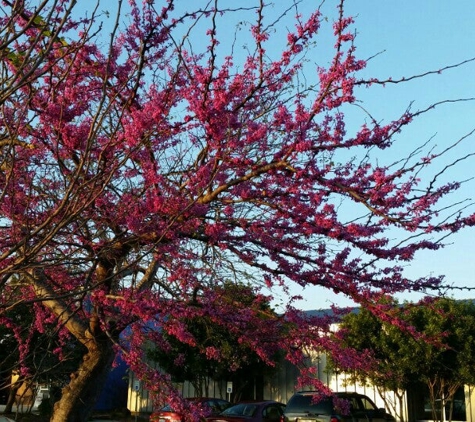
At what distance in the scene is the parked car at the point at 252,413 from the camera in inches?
623

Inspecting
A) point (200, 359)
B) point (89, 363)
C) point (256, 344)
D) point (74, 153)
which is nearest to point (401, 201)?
point (74, 153)

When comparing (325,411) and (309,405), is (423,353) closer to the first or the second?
(309,405)

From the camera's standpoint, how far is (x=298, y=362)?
8984 millimetres

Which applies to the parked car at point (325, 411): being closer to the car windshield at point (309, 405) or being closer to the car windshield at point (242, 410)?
the car windshield at point (309, 405)

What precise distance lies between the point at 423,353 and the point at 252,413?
6786mm

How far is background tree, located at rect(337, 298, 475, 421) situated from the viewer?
65.3 feet

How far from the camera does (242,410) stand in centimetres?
1669

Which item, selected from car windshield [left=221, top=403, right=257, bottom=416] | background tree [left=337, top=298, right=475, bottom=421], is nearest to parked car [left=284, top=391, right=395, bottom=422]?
car windshield [left=221, top=403, right=257, bottom=416]

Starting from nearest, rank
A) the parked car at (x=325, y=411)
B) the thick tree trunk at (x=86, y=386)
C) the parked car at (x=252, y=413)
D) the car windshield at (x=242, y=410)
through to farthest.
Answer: the thick tree trunk at (x=86, y=386)
the parked car at (x=325, y=411)
the parked car at (x=252, y=413)
the car windshield at (x=242, y=410)

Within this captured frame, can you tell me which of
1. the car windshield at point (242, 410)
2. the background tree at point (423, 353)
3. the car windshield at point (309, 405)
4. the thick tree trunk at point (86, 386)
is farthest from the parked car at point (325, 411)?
the thick tree trunk at point (86, 386)

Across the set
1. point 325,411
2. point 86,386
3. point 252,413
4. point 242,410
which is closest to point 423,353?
point 252,413

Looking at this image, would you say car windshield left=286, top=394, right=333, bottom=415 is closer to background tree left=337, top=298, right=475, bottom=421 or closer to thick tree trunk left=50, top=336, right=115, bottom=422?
background tree left=337, top=298, right=475, bottom=421

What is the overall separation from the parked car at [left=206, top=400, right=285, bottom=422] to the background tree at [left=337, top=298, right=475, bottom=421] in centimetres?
365

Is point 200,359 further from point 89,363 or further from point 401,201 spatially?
point 401,201
